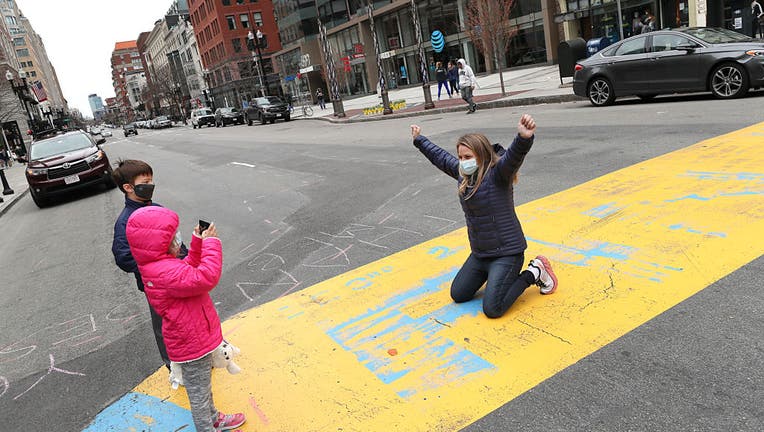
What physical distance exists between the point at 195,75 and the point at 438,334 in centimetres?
10982

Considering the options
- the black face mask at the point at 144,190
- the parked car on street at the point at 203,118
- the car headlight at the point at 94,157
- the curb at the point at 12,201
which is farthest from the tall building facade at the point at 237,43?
the black face mask at the point at 144,190

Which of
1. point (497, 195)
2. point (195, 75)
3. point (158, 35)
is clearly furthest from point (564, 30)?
point (158, 35)

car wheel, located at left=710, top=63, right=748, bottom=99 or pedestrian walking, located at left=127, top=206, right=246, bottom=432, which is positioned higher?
pedestrian walking, located at left=127, top=206, right=246, bottom=432

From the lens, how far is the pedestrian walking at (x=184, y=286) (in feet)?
8.79

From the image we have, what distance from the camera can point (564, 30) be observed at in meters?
32.2

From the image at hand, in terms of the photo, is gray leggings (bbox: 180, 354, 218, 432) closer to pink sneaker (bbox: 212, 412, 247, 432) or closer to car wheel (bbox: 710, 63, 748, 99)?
pink sneaker (bbox: 212, 412, 247, 432)

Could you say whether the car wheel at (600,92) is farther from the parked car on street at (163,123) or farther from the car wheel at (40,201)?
the parked car on street at (163,123)

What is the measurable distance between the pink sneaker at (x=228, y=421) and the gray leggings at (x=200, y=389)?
0.09 metres

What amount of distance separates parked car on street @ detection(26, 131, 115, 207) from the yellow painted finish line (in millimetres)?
11258

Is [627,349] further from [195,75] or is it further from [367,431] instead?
[195,75]

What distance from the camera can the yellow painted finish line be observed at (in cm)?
312

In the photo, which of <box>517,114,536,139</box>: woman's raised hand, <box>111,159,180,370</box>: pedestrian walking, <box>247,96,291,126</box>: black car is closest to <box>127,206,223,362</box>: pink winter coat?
<box>111,159,180,370</box>: pedestrian walking

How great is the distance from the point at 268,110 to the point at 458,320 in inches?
1437

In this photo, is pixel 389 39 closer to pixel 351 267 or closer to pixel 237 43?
pixel 237 43
